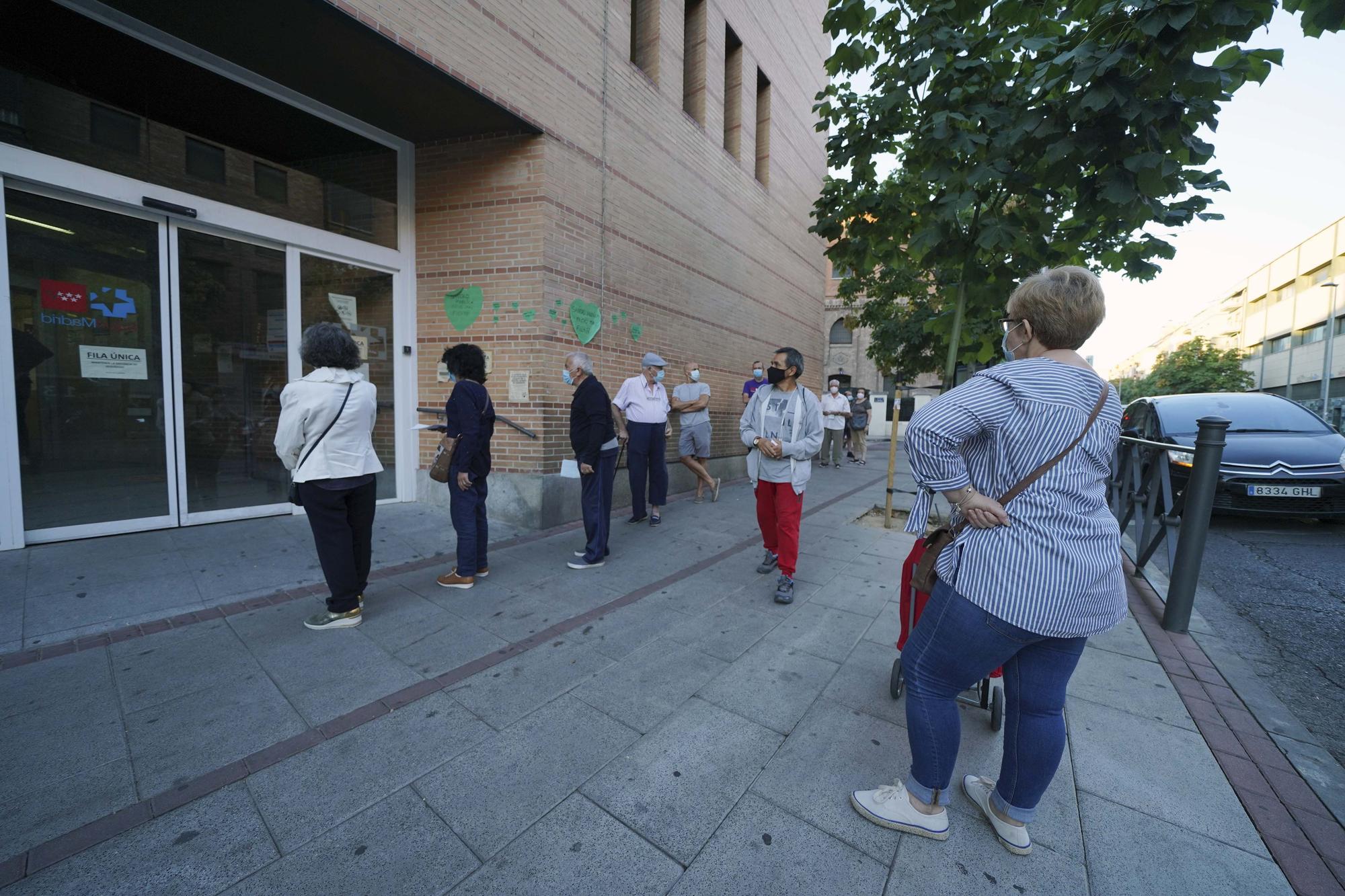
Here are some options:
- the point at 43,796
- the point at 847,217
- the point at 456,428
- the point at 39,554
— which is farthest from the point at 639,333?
the point at 43,796

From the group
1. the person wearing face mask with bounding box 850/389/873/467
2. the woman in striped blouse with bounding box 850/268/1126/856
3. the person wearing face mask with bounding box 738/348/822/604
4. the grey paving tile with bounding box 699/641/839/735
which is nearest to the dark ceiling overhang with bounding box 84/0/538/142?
the person wearing face mask with bounding box 738/348/822/604

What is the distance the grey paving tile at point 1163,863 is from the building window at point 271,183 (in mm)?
7658

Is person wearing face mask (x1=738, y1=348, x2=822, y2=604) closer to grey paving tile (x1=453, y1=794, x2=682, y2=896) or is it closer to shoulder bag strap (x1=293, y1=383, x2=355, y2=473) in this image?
grey paving tile (x1=453, y1=794, x2=682, y2=896)

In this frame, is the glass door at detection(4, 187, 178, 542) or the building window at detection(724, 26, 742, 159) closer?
the glass door at detection(4, 187, 178, 542)

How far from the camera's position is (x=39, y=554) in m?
4.22

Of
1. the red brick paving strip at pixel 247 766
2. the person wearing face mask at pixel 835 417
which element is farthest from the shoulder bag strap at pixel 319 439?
the person wearing face mask at pixel 835 417

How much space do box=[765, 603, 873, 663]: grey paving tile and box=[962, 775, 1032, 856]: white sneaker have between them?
1.14 m

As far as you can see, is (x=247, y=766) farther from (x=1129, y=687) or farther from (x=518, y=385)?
(x=518, y=385)

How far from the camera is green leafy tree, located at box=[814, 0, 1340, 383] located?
3.12 metres

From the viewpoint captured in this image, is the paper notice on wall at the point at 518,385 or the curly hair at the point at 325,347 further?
the paper notice on wall at the point at 518,385

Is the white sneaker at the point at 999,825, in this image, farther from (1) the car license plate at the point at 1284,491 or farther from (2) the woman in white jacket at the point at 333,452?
(1) the car license plate at the point at 1284,491

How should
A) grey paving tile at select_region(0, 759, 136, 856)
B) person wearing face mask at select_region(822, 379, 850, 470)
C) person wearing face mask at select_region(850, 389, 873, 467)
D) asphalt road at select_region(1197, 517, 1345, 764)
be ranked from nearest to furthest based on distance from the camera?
grey paving tile at select_region(0, 759, 136, 856) → asphalt road at select_region(1197, 517, 1345, 764) → person wearing face mask at select_region(822, 379, 850, 470) → person wearing face mask at select_region(850, 389, 873, 467)

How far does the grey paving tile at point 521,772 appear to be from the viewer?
2.02m

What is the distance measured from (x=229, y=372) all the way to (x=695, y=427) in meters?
5.42
